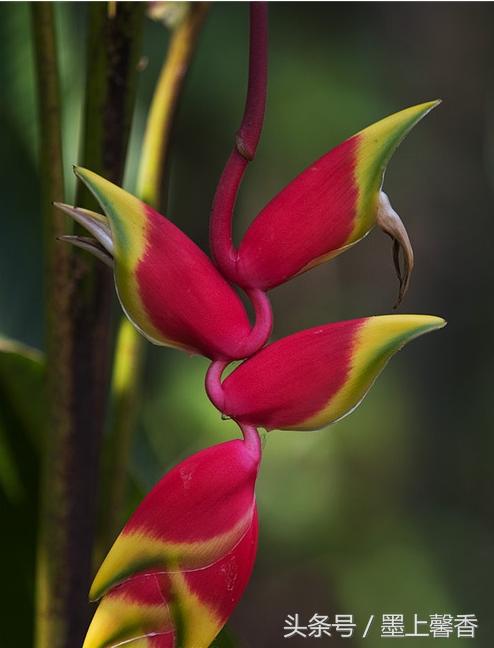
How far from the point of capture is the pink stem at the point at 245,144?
29cm

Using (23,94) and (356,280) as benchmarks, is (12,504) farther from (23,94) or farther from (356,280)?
(356,280)

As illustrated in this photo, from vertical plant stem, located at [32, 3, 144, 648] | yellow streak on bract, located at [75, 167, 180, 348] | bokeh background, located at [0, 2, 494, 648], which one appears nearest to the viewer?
yellow streak on bract, located at [75, 167, 180, 348]

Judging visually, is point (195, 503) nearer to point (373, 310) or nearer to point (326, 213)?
point (326, 213)

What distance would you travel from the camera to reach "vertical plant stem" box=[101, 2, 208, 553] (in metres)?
0.45

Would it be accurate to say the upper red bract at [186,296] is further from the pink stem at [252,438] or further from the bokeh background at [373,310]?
the bokeh background at [373,310]

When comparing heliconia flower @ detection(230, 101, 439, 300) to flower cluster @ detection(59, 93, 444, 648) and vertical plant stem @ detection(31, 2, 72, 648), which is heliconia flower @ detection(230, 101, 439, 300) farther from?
vertical plant stem @ detection(31, 2, 72, 648)

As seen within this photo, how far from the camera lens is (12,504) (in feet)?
1.57

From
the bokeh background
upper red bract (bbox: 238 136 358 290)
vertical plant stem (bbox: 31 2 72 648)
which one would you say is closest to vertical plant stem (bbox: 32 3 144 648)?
vertical plant stem (bbox: 31 2 72 648)

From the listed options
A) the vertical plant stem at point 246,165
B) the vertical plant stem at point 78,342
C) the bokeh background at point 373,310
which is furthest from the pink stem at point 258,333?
the bokeh background at point 373,310

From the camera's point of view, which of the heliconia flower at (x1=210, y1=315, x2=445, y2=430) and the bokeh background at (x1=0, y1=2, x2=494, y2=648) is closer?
the heliconia flower at (x1=210, y1=315, x2=445, y2=430)

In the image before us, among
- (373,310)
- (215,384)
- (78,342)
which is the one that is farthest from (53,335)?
(373,310)

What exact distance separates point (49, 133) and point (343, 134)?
0.91 metres

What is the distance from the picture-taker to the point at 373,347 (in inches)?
11.1

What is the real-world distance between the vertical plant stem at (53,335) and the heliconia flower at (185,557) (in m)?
0.12
